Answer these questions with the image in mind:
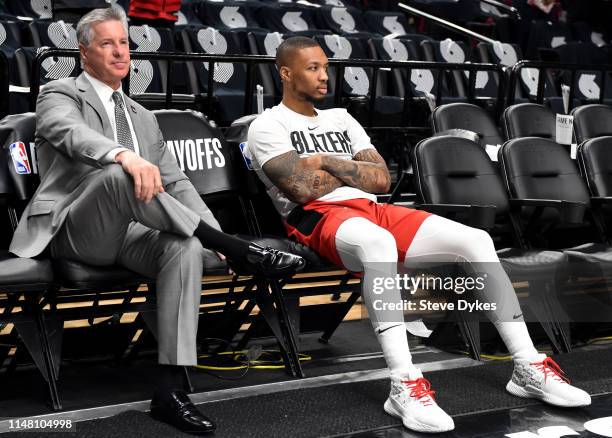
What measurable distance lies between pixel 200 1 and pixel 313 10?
4.03 feet

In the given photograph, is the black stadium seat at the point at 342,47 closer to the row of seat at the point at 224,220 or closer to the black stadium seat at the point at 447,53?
the black stadium seat at the point at 447,53

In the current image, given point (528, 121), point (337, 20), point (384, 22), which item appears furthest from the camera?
point (384, 22)

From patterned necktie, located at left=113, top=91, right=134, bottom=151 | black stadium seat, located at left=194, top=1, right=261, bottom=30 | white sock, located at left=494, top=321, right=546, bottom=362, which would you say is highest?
black stadium seat, located at left=194, top=1, right=261, bottom=30

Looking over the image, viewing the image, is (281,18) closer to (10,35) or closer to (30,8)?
(30,8)

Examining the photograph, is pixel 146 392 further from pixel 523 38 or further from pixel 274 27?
pixel 523 38

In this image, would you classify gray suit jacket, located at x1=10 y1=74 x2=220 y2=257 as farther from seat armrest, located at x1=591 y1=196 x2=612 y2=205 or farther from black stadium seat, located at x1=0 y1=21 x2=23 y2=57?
black stadium seat, located at x1=0 y1=21 x2=23 y2=57

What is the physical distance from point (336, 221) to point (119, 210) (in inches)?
30.1

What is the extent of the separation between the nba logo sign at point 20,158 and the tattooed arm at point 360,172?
102 centimetres

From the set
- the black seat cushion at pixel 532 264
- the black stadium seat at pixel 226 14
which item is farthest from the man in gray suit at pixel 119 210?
the black stadium seat at pixel 226 14

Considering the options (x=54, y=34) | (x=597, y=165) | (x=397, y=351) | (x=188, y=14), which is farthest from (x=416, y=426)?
(x=188, y=14)

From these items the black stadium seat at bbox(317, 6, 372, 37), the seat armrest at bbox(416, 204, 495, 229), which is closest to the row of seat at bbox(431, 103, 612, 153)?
the seat armrest at bbox(416, 204, 495, 229)

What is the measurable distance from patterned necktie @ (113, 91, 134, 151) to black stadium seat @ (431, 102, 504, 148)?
1837 millimetres

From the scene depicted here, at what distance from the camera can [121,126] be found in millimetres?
2982

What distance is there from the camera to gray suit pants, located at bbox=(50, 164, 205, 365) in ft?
8.26
